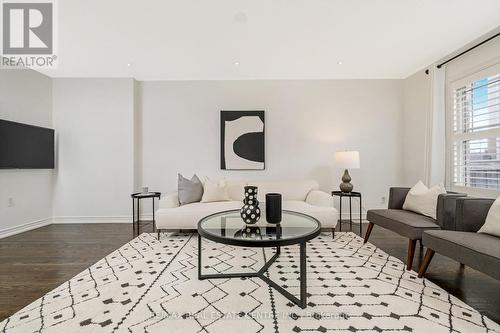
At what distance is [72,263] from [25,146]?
7.29 ft

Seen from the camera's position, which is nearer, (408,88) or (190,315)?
(190,315)

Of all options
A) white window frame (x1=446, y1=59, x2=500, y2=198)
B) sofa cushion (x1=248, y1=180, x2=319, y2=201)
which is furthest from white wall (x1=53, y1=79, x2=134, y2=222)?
white window frame (x1=446, y1=59, x2=500, y2=198)

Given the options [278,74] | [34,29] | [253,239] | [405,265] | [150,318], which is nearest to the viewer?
[150,318]

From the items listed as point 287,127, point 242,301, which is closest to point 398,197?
point 287,127

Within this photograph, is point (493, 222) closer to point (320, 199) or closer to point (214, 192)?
point (320, 199)

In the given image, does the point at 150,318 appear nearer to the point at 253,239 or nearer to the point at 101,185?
the point at 253,239

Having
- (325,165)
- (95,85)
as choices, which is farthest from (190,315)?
(95,85)

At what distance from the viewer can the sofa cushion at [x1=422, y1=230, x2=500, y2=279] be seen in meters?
1.47

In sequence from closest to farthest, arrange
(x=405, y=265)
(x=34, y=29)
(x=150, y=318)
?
1. (x=150, y=318)
2. (x=405, y=265)
3. (x=34, y=29)

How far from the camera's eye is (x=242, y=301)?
165 centimetres

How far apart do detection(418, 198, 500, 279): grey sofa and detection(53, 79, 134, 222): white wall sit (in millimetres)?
4122

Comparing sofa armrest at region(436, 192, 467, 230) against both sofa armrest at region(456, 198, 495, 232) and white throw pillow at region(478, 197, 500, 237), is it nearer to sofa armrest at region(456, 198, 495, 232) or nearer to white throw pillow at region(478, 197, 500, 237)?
sofa armrest at region(456, 198, 495, 232)

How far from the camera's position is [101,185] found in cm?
400

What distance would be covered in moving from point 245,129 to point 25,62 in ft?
11.1
